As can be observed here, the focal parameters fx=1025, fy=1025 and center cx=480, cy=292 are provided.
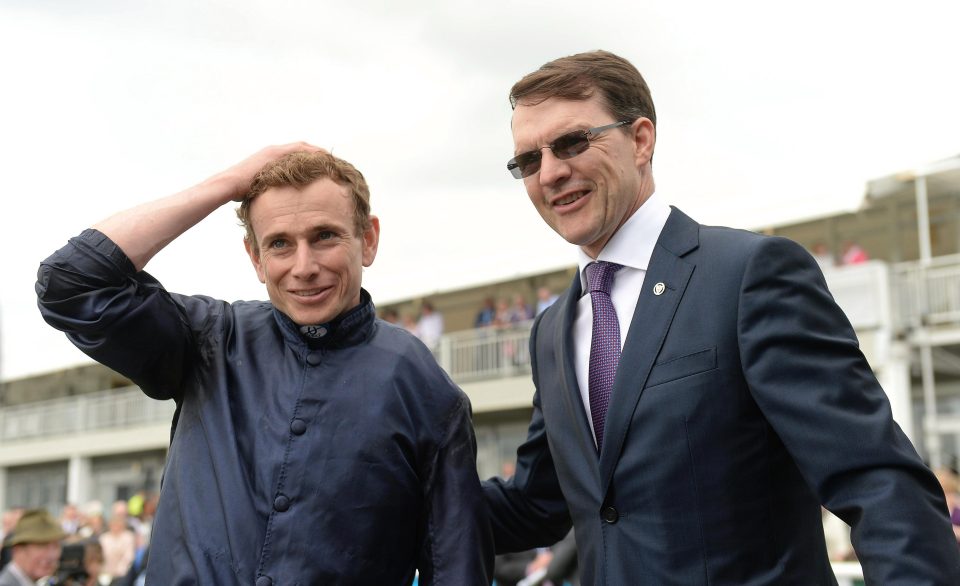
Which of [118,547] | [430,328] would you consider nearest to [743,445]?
[118,547]

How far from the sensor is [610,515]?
8.26ft

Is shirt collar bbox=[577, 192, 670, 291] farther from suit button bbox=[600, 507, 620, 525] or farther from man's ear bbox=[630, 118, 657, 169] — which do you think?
suit button bbox=[600, 507, 620, 525]

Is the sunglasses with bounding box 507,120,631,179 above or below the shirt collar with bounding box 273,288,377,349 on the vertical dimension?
above

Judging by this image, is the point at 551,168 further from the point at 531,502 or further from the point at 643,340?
the point at 531,502

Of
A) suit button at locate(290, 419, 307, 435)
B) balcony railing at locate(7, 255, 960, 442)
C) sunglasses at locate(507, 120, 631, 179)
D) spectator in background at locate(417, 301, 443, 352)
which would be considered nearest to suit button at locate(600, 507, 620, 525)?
suit button at locate(290, 419, 307, 435)

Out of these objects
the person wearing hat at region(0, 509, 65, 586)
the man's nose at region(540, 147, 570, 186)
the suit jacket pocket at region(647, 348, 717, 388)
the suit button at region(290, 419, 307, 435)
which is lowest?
the person wearing hat at region(0, 509, 65, 586)

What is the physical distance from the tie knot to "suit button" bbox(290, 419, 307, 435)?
0.84 m

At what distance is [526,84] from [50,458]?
32327 mm

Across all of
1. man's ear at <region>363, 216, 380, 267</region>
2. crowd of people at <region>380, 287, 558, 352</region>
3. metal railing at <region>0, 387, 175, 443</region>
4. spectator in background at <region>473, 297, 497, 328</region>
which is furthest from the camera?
metal railing at <region>0, 387, 175, 443</region>

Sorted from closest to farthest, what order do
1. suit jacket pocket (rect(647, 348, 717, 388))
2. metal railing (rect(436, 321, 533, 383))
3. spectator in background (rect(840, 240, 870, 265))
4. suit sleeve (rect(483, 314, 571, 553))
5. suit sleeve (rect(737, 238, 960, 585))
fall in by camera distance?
suit sleeve (rect(737, 238, 960, 585)) < suit jacket pocket (rect(647, 348, 717, 388)) < suit sleeve (rect(483, 314, 571, 553)) < spectator in background (rect(840, 240, 870, 265)) < metal railing (rect(436, 321, 533, 383))

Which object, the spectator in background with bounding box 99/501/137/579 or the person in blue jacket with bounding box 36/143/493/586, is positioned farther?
the spectator in background with bounding box 99/501/137/579

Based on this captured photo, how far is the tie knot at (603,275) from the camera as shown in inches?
108

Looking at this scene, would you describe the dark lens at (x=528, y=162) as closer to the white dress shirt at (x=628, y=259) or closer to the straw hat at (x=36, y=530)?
the white dress shirt at (x=628, y=259)

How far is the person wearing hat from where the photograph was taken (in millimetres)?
6969
